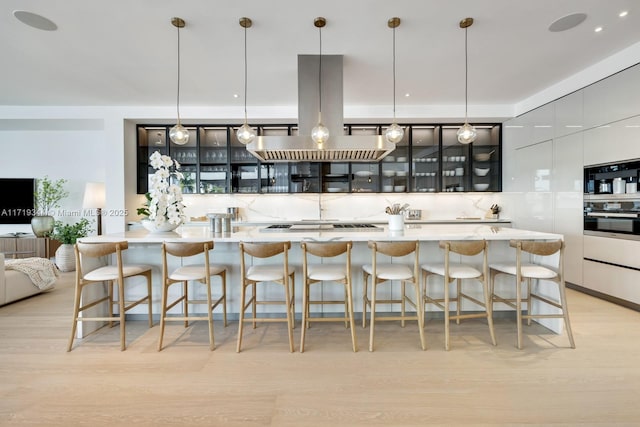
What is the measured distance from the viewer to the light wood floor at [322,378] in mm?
1679

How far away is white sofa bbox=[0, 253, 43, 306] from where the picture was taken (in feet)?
11.4

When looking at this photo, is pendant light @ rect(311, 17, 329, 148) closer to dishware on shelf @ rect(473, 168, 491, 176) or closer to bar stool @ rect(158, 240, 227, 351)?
bar stool @ rect(158, 240, 227, 351)

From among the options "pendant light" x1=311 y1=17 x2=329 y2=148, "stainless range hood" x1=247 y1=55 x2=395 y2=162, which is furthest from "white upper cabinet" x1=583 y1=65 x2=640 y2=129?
"pendant light" x1=311 y1=17 x2=329 y2=148

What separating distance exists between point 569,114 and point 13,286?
7204 millimetres

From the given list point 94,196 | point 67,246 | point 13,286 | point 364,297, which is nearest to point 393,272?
point 364,297

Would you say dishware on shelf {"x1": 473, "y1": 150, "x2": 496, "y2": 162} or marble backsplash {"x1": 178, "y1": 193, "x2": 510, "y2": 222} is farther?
marble backsplash {"x1": 178, "y1": 193, "x2": 510, "y2": 222}

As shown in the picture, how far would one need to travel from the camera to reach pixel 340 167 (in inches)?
217

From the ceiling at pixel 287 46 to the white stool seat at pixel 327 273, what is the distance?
7.16 ft

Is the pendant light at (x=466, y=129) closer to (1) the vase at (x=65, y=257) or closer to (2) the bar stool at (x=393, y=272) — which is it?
(2) the bar stool at (x=393, y=272)

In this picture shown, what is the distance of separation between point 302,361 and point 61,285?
4.24 m

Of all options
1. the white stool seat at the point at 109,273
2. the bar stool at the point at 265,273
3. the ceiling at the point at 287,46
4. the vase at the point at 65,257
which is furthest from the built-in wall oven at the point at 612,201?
the vase at the point at 65,257

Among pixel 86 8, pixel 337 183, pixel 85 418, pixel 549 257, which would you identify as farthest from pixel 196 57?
pixel 549 257

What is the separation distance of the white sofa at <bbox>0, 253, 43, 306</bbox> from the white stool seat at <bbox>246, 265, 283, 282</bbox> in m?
3.23

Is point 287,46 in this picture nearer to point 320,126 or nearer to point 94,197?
point 320,126
